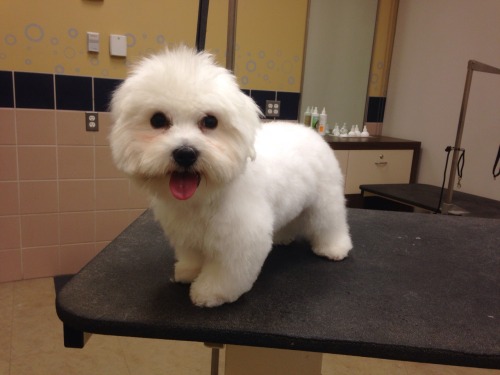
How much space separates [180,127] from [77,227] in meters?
1.91

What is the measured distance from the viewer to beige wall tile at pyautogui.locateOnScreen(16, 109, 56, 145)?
224 cm

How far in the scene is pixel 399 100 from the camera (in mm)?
3225

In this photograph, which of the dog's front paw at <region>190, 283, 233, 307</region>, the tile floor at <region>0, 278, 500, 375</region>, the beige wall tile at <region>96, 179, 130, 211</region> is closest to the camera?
the dog's front paw at <region>190, 283, 233, 307</region>

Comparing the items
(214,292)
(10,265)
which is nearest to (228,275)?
(214,292)

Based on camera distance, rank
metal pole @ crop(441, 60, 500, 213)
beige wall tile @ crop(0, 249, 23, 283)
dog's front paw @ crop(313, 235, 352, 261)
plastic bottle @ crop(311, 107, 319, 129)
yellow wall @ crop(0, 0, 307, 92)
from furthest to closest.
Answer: plastic bottle @ crop(311, 107, 319, 129) < beige wall tile @ crop(0, 249, 23, 283) < yellow wall @ crop(0, 0, 307, 92) < metal pole @ crop(441, 60, 500, 213) < dog's front paw @ crop(313, 235, 352, 261)

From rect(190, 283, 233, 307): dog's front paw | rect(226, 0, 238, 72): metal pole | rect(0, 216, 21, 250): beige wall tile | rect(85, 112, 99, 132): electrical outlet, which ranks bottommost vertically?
rect(0, 216, 21, 250): beige wall tile

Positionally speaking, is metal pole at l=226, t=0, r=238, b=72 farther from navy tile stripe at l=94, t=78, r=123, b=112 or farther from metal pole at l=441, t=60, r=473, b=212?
metal pole at l=441, t=60, r=473, b=212

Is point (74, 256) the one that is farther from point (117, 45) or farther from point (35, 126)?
point (117, 45)

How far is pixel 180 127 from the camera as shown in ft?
2.72

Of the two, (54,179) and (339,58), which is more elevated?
(339,58)

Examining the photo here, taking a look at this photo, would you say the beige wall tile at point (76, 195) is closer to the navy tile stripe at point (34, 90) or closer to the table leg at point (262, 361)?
the navy tile stripe at point (34, 90)

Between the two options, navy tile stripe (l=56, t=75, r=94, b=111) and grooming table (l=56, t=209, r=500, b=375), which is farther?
navy tile stripe (l=56, t=75, r=94, b=111)

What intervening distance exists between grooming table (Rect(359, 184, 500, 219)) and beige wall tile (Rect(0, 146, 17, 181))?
2016 mm

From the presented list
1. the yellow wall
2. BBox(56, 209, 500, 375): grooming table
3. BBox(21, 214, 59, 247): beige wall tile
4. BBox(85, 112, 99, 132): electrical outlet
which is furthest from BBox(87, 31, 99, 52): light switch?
BBox(56, 209, 500, 375): grooming table
